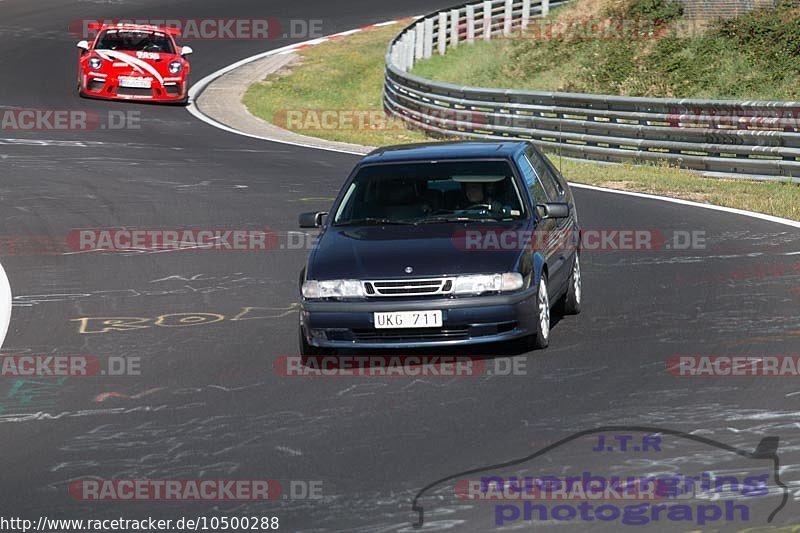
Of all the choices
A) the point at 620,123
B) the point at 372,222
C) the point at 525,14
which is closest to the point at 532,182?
the point at 372,222

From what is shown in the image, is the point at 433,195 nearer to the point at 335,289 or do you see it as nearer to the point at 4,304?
the point at 335,289

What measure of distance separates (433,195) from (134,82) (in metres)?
19.6

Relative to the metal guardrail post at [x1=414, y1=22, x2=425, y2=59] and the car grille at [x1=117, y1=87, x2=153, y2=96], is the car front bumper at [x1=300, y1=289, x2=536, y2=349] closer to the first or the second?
the car grille at [x1=117, y1=87, x2=153, y2=96]

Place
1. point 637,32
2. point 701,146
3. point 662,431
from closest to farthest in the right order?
1. point 662,431
2. point 701,146
3. point 637,32

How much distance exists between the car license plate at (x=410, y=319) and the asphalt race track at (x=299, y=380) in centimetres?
46

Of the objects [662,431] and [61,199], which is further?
[61,199]

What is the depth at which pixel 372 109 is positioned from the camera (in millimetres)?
33344

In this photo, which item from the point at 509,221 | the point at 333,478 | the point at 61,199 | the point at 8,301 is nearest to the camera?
the point at 333,478

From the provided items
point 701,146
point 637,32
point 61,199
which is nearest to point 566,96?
point 701,146

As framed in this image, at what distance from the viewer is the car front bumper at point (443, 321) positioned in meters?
10.0

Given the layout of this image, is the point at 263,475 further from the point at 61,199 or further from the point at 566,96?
the point at 566,96

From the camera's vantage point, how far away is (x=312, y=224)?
37.1 feet

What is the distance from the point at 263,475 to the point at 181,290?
6.11m

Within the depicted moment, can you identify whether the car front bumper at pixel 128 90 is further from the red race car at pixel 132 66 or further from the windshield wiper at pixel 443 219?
the windshield wiper at pixel 443 219
